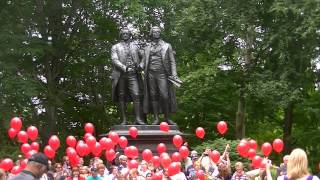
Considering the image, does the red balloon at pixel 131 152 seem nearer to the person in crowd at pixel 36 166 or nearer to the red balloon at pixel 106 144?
the red balloon at pixel 106 144

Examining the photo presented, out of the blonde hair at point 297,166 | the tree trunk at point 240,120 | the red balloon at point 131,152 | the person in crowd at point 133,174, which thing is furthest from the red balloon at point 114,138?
the tree trunk at point 240,120

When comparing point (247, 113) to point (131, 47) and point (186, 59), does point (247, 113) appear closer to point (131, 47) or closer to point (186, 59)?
point (186, 59)

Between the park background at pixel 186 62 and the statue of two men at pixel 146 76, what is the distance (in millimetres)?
7857

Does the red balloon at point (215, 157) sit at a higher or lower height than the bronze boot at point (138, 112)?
lower

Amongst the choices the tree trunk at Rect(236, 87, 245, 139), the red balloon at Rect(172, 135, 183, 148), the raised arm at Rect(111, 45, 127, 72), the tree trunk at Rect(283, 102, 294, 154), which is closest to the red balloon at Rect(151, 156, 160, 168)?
the red balloon at Rect(172, 135, 183, 148)

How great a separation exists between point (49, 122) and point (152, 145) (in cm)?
1201

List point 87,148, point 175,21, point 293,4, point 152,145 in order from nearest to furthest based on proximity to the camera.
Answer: point 87,148 < point 152,145 < point 293,4 < point 175,21

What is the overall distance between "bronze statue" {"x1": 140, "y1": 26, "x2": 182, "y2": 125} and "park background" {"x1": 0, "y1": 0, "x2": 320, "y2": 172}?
781cm

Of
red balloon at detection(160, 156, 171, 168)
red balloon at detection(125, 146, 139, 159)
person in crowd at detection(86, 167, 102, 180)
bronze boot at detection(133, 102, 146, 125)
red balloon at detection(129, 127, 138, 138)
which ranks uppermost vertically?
bronze boot at detection(133, 102, 146, 125)

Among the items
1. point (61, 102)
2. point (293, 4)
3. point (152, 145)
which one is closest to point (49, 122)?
point (61, 102)

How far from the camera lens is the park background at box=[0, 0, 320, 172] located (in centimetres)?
2412

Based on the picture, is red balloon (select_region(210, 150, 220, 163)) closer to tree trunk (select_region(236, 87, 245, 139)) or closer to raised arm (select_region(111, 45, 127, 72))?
raised arm (select_region(111, 45, 127, 72))

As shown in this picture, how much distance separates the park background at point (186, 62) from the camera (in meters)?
24.1

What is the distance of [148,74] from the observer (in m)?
15.9
